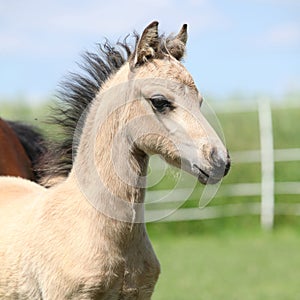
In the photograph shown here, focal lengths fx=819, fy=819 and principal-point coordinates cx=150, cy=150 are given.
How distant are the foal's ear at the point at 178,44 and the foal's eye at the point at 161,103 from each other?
338 millimetres

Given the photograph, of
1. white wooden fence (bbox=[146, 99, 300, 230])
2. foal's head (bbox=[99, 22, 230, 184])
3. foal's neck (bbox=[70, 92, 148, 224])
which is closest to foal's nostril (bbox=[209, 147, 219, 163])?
foal's head (bbox=[99, 22, 230, 184])

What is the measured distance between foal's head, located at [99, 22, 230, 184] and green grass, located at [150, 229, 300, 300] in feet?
14.6

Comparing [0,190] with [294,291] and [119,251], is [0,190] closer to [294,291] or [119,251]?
[119,251]

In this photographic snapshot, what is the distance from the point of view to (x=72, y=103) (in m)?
4.79

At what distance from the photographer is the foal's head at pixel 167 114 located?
3869mm

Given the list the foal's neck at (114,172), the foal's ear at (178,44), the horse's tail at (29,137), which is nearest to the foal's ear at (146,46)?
the foal's ear at (178,44)

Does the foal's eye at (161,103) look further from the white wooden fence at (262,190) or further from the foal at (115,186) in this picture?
the white wooden fence at (262,190)

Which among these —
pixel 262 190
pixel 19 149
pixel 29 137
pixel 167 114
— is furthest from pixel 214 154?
pixel 262 190

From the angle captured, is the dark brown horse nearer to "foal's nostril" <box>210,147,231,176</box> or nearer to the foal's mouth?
the foal's mouth

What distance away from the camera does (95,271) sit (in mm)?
4109

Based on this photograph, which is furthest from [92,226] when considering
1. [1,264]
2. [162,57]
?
[162,57]

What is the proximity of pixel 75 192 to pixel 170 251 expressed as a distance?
781 cm

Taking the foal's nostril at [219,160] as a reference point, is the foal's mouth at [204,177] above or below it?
below

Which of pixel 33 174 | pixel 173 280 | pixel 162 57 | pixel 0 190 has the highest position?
pixel 162 57
